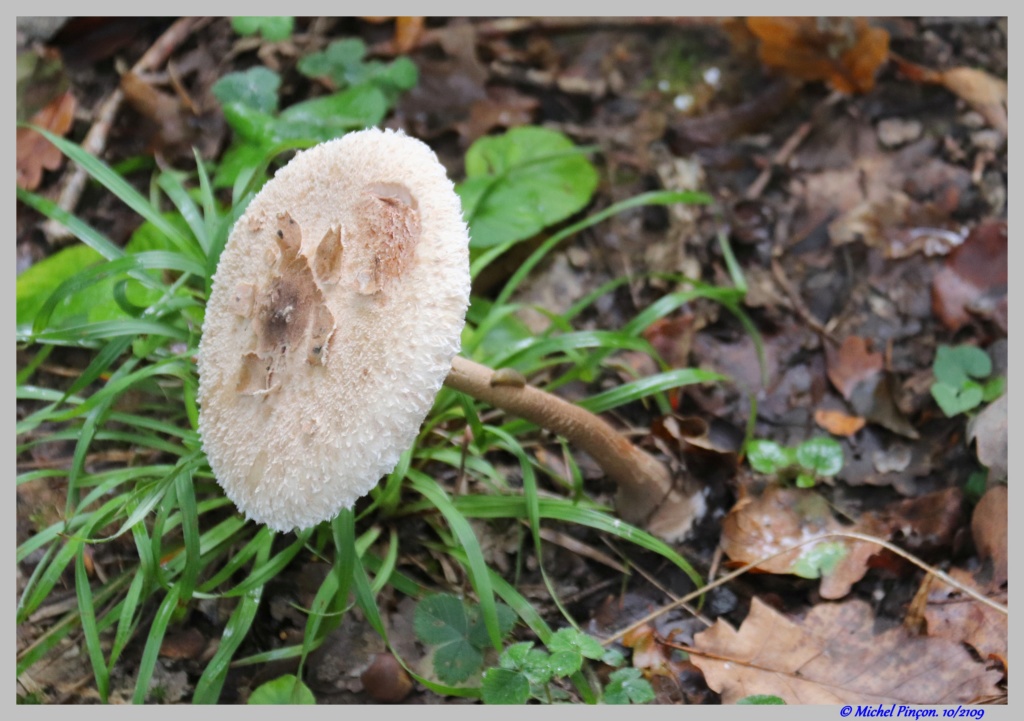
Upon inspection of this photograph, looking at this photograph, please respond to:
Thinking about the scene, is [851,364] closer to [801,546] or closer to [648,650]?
[801,546]

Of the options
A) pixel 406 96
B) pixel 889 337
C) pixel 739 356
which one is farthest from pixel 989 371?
pixel 406 96

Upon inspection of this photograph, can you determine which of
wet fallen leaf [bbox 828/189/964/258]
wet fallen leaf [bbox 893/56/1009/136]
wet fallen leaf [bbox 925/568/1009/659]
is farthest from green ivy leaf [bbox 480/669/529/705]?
wet fallen leaf [bbox 893/56/1009/136]

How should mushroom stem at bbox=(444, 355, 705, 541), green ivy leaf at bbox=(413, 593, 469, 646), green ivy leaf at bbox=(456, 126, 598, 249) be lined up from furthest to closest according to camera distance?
1. green ivy leaf at bbox=(456, 126, 598, 249)
2. green ivy leaf at bbox=(413, 593, 469, 646)
3. mushroom stem at bbox=(444, 355, 705, 541)

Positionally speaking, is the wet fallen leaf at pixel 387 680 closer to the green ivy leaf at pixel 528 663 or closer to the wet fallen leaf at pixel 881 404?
the green ivy leaf at pixel 528 663

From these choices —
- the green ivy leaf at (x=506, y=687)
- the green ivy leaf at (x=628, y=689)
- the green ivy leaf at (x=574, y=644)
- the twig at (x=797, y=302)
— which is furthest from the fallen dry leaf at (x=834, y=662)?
the twig at (x=797, y=302)

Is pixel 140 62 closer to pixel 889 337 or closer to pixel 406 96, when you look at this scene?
pixel 406 96

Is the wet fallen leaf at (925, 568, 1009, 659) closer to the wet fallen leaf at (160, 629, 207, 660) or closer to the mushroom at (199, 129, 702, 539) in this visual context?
the mushroom at (199, 129, 702, 539)

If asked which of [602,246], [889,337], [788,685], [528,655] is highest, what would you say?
[602,246]
